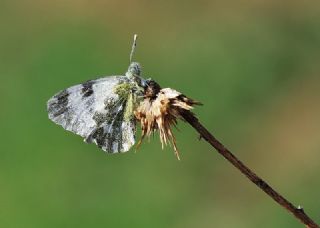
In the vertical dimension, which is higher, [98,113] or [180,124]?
[180,124]

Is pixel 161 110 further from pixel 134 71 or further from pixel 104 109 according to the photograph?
pixel 104 109

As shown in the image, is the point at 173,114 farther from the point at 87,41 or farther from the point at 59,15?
the point at 59,15

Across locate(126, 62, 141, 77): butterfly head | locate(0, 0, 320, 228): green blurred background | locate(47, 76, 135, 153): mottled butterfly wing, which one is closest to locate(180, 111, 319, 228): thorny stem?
locate(126, 62, 141, 77): butterfly head

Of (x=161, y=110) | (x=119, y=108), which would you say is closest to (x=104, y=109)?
(x=119, y=108)

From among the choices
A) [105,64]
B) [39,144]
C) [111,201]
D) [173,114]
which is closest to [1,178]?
[39,144]

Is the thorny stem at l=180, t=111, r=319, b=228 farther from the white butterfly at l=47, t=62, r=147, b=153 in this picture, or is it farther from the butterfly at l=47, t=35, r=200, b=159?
the white butterfly at l=47, t=62, r=147, b=153

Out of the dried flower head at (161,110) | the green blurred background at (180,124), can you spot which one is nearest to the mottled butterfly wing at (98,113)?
the dried flower head at (161,110)
